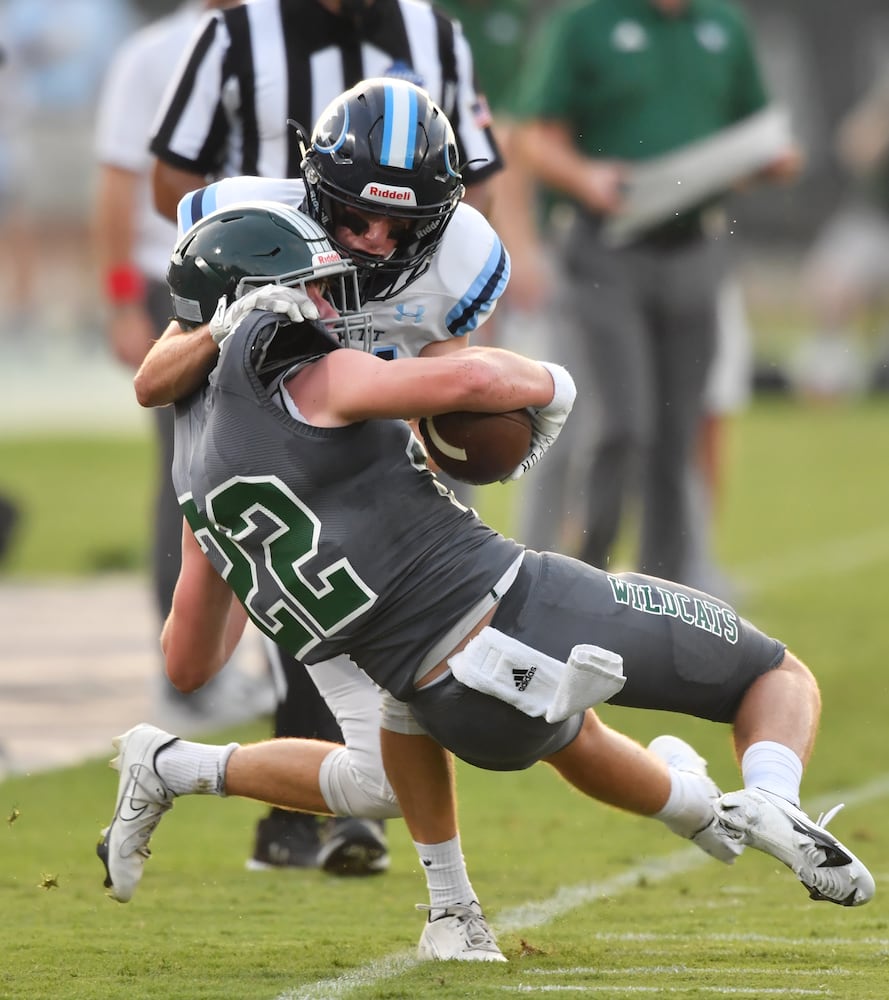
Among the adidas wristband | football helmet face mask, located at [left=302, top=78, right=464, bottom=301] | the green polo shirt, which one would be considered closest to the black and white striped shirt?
football helmet face mask, located at [left=302, top=78, right=464, bottom=301]

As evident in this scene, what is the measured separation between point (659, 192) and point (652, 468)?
0.99 metres

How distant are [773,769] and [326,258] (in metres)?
1.14

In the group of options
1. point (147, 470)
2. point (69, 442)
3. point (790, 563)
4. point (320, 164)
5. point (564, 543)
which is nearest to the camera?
point (320, 164)

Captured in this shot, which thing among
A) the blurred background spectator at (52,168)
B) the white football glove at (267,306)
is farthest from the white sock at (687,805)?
the blurred background spectator at (52,168)

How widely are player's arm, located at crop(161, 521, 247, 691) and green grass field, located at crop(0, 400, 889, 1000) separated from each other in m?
0.51

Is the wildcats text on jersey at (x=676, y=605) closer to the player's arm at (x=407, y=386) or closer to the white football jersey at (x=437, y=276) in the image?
the player's arm at (x=407, y=386)

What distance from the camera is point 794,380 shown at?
1994cm

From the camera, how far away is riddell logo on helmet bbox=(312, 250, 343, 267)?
3453 mm

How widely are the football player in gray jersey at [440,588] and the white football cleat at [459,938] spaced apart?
0.02 meters

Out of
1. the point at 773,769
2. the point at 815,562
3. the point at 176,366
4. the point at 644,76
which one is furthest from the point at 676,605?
the point at 815,562

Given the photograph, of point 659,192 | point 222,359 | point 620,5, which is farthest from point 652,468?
point 222,359

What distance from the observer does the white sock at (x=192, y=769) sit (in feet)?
12.8

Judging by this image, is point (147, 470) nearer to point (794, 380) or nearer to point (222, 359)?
point (794, 380)

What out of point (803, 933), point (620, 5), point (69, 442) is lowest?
point (69, 442)
